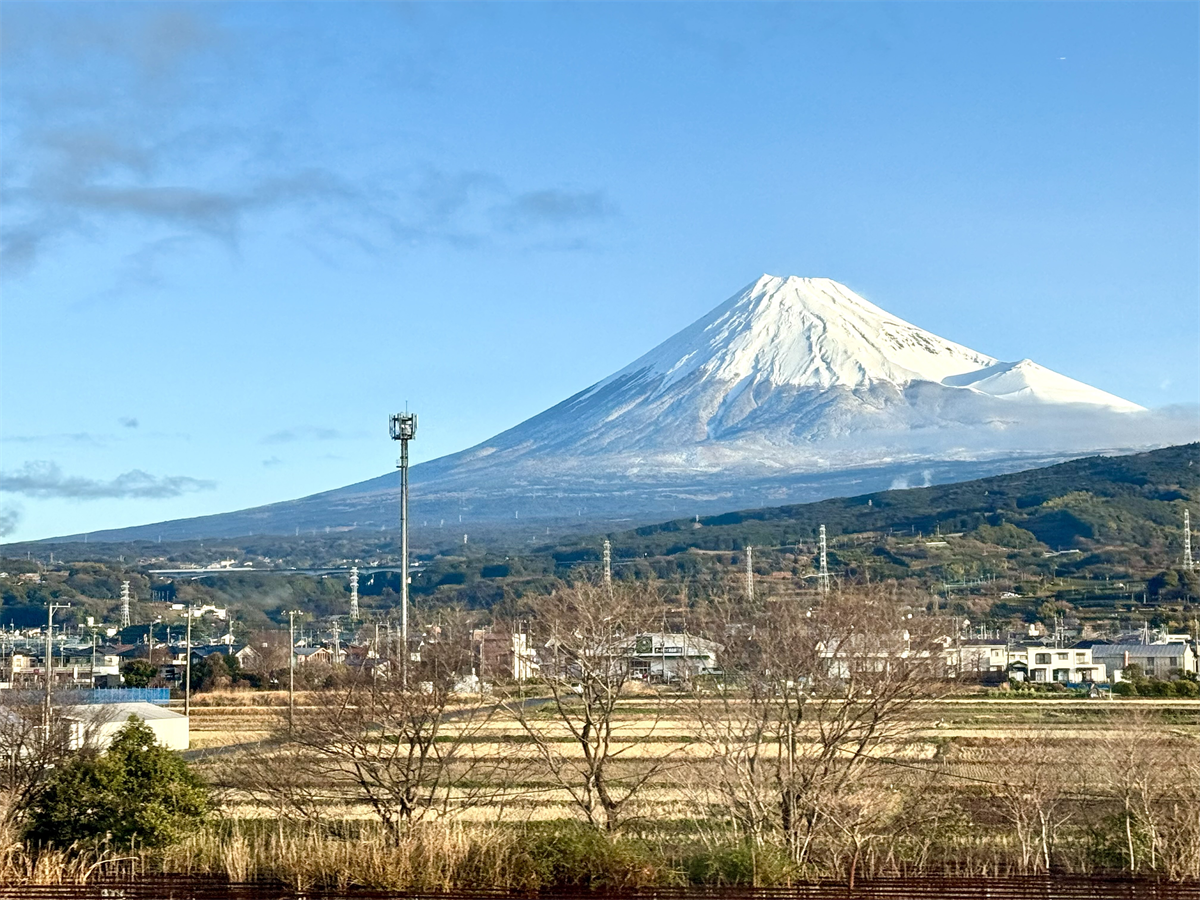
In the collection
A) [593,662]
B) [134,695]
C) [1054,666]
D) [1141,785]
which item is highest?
[593,662]

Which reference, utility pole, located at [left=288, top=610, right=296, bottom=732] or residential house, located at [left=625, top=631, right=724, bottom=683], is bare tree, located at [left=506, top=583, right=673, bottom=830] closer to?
residential house, located at [left=625, top=631, right=724, bottom=683]

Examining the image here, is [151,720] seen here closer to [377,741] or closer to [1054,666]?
[377,741]

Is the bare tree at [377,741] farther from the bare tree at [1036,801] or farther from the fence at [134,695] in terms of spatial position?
the fence at [134,695]

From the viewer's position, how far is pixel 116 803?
55.5 feet

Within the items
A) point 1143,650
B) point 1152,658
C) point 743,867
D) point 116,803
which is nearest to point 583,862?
point 743,867

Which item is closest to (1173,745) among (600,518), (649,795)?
(649,795)

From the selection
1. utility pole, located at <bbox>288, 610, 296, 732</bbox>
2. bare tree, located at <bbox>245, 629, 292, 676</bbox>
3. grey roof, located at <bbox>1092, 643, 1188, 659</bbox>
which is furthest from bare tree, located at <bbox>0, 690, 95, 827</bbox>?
grey roof, located at <bbox>1092, 643, 1188, 659</bbox>

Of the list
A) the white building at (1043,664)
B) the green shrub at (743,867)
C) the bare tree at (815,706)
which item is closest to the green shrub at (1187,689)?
the white building at (1043,664)

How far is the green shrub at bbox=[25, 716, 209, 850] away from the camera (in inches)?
663

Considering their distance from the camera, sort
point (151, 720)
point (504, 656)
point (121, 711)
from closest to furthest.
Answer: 1. point (151, 720)
2. point (121, 711)
3. point (504, 656)

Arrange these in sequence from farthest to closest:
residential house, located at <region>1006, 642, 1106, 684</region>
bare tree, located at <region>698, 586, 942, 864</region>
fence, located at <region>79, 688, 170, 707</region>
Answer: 1. residential house, located at <region>1006, 642, 1106, 684</region>
2. fence, located at <region>79, 688, 170, 707</region>
3. bare tree, located at <region>698, 586, 942, 864</region>

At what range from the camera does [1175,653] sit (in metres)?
59.4

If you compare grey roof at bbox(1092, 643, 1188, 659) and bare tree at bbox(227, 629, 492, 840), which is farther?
grey roof at bbox(1092, 643, 1188, 659)

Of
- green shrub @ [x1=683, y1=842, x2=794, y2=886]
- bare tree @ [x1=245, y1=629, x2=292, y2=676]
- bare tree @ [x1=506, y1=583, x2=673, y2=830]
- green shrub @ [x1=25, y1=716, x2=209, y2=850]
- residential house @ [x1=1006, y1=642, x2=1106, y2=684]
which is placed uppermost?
bare tree @ [x1=506, y1=583, x2=673, y2=830]
